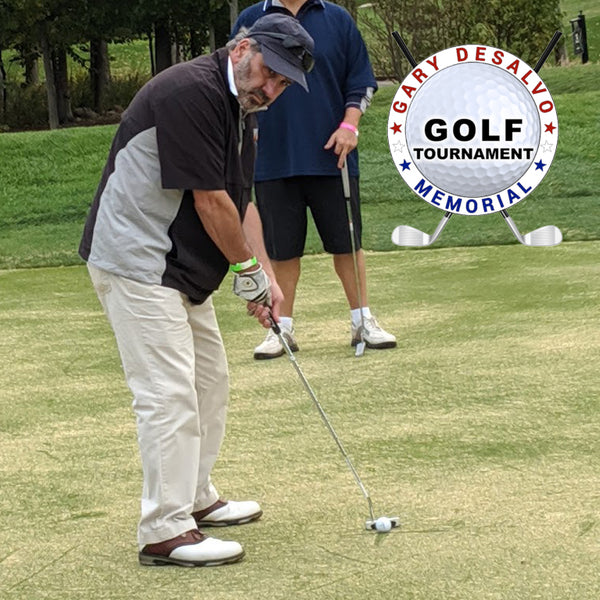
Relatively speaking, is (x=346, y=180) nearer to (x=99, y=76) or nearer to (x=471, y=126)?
(x=471, y=126)

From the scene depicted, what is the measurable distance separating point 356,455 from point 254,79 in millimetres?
1636

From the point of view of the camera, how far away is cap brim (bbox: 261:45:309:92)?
3926 millimetres

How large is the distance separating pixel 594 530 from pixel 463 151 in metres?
5.06

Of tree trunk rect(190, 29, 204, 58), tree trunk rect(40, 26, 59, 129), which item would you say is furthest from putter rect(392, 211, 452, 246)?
tree trunk rect(190, 29, 204, 58)

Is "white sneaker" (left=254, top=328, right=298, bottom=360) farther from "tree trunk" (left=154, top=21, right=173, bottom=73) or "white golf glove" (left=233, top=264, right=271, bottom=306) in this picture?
"tree trunk" (left=154, top=21, right=173, bottom=73)

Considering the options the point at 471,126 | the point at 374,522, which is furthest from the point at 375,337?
the point at 374,522

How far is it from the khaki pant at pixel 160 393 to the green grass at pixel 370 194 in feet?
21.0

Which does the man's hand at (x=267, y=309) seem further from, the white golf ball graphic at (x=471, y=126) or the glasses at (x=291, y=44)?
the white golf ball graphic at (x=471, y=126)

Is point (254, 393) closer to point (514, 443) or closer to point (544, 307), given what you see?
point (514, 443)

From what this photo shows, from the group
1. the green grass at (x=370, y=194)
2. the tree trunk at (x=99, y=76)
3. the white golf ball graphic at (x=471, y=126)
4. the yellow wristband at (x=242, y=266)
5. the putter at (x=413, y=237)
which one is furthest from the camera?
the tree trunk at (x=99, y=76)

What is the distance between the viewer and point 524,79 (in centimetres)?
870

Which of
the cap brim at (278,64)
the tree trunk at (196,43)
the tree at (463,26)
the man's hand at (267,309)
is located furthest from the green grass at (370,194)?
the tree trunk at (196,43)

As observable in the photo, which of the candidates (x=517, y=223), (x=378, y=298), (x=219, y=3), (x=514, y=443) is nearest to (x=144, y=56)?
(x=219, y=3)

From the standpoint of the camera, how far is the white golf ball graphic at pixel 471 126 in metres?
8.66
